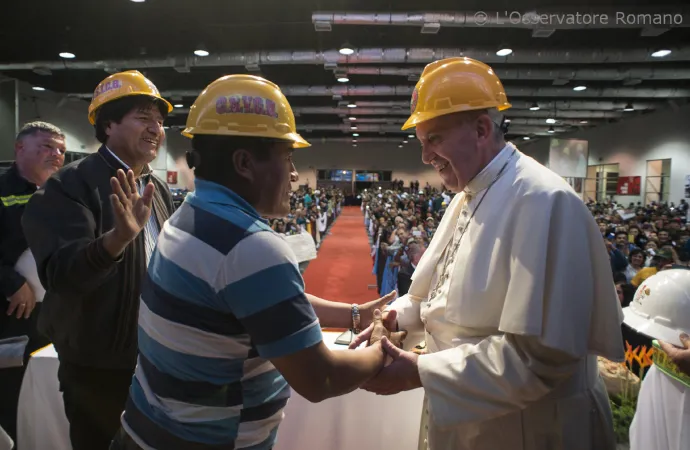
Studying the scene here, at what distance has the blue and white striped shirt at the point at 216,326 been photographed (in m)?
1.08

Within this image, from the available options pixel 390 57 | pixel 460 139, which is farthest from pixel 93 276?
pixel 390 57

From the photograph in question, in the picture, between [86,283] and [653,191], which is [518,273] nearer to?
[86,283]

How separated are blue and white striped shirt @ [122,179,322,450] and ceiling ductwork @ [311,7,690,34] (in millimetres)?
8661

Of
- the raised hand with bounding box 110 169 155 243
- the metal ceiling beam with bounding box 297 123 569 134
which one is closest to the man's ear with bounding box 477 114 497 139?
the raised hand with bounding box 110 169 155 243

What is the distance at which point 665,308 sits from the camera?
6.36 feet

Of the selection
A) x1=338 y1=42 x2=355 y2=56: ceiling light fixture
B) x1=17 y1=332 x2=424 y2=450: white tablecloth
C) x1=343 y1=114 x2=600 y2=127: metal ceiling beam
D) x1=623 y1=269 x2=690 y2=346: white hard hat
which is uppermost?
x1=343 y1=114 x2=600 y2=127: metal ceiling beam

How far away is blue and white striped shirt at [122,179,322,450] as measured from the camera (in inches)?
42.5

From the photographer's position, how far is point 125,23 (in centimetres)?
1092

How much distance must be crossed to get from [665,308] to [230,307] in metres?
1.86

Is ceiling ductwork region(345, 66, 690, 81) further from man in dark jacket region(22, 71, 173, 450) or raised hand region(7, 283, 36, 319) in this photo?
man in dark jacket region(22, 71, 173, 450)

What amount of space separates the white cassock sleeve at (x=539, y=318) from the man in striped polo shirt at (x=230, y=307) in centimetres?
34

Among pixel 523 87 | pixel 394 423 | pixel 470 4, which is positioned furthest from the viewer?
pixel 523 87

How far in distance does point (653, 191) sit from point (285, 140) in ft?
81.4

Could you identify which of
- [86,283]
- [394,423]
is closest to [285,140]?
[86,283]
